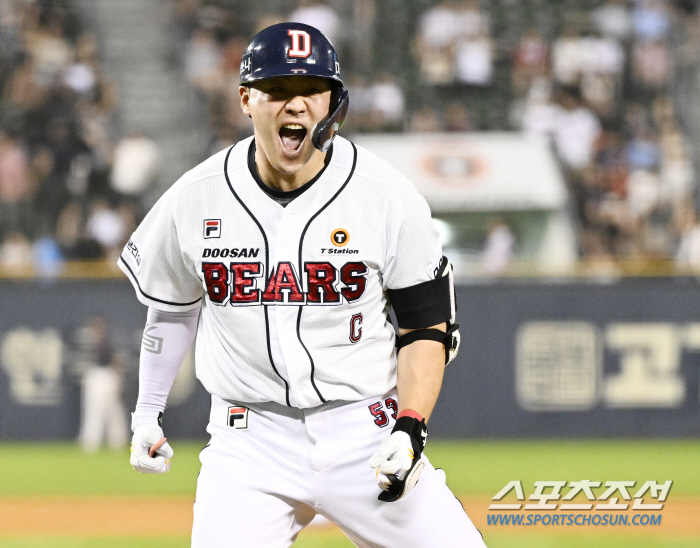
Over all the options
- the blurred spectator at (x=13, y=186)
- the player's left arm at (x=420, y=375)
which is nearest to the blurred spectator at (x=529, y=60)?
the blurred spectator at (x=13, y=186)

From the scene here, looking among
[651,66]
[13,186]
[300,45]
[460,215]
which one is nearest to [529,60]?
[651,66]

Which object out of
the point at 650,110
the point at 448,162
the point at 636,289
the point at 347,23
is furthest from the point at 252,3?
the point at 636,289

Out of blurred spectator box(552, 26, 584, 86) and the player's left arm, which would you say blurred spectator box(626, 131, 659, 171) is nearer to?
blurred spectator box(552, 26, 584, 86)

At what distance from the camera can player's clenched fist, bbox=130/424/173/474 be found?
12.1 feet

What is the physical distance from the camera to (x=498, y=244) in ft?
42.1

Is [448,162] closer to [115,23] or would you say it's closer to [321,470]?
[115,23]

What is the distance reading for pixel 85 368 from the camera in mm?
11641

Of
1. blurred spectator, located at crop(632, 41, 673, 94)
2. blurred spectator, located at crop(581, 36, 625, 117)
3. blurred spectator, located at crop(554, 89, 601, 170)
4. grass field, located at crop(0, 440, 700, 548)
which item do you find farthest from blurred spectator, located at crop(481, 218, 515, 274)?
blurred spectator, located at crop(632, 41, 673, 94)

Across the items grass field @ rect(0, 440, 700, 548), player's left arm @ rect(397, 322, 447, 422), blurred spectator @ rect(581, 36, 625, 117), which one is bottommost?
grass field @ rect(0, 440, 700, 548)

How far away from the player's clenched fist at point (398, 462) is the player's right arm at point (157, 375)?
891mm

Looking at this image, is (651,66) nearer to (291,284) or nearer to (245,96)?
(245,96)

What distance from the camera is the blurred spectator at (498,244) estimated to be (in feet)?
41.7

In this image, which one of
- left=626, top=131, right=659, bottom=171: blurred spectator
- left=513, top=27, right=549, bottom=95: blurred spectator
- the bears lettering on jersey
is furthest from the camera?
left=513, top=27, right=549, bottom=95: blurred spectator

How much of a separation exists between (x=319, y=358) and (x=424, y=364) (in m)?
0.35
